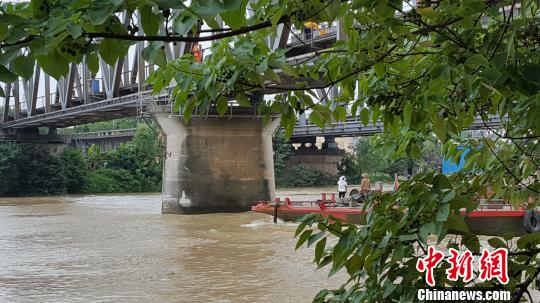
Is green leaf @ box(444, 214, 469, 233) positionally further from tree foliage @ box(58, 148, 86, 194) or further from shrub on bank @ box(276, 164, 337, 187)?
shrub on bank @ box(276, 164, 337, 187)

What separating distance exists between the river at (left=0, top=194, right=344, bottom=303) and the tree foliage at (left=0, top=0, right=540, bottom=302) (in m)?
5.39

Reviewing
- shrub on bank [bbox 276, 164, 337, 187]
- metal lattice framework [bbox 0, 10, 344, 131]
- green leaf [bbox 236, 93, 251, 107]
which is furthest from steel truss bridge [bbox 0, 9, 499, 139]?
green leaf [bbox 236, 93, 251, 107]

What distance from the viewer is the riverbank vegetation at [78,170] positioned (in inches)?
1980

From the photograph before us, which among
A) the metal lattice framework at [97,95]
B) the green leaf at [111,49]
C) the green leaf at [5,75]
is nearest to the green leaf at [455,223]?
the green leaf at [111,49]

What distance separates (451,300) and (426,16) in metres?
1.04

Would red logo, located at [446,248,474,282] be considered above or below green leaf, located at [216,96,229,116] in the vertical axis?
below

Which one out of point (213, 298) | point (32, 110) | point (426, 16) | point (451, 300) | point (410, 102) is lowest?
point (213, 298)

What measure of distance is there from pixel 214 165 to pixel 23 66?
95.0ft

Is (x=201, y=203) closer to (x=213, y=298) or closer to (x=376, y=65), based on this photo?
(x=213, y=298)

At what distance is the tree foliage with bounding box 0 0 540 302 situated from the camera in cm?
155

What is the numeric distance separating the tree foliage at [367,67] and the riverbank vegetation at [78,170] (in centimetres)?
4452

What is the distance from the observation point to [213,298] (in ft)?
37.2

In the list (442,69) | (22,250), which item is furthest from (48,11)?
(22,250)

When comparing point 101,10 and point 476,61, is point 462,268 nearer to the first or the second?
point 476,61
